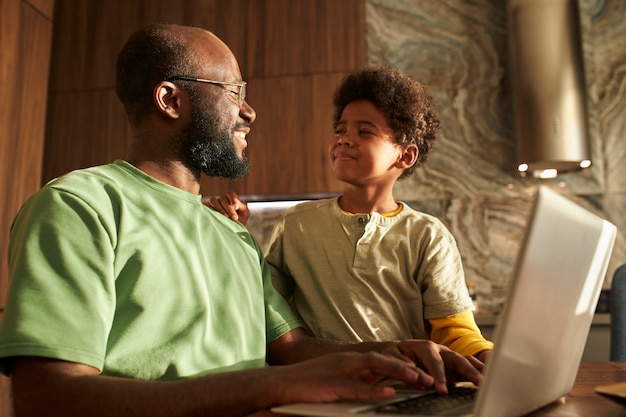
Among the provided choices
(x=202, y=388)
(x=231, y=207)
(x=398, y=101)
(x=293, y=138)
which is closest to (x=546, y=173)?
(x=293, y=138)

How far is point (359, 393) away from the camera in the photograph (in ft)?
2.10

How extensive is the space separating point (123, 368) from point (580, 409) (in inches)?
23.9

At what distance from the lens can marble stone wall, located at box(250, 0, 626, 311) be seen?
2.95 m

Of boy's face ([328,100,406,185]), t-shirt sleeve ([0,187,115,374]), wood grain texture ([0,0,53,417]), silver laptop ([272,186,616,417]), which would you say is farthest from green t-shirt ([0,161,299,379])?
wood grain texture ([0,0,53,417])

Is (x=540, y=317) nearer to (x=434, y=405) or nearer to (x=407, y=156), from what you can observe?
(x=434, y=405)

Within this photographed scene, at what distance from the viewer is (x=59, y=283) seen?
0.80 meters

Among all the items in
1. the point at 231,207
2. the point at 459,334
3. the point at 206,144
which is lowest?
the point at 459,334

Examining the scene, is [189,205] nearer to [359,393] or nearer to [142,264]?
[142,264]

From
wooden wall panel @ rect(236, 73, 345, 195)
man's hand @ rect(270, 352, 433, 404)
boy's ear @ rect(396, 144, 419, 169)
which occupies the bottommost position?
man's hand @ rect(270, 352, 433, 404)

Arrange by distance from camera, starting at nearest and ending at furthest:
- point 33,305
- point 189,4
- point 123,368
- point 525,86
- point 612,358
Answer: point 33,305, point 123,368, point 612,358, point 525,86, point 189,4

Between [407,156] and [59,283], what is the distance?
112 centimetres

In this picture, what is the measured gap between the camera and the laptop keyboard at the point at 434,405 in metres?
0.60

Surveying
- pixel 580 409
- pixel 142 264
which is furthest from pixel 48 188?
pixel 580 409

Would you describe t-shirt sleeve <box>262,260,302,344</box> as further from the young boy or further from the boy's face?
the boy's face
